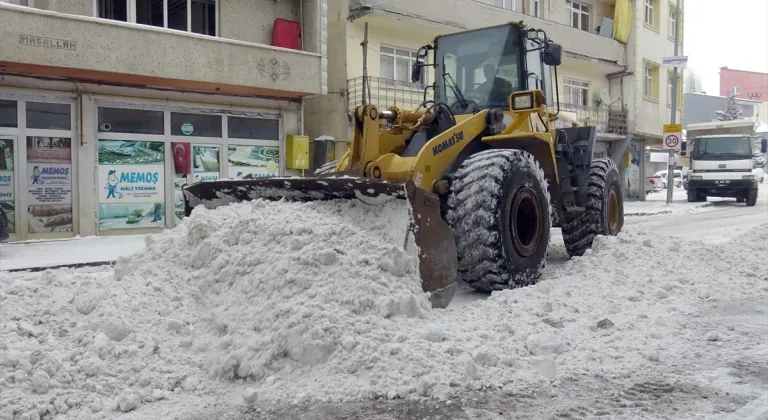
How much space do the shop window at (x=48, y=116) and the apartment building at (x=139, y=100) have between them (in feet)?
0.06

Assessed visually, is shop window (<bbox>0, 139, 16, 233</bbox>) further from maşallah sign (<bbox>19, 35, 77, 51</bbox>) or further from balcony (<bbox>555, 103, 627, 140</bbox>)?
balcony (<bbox>555, 103, 627, 140</bbox>)

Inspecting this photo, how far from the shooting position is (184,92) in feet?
48.2

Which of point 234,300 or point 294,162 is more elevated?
point 294,162

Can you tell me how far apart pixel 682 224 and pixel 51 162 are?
44.2 ft

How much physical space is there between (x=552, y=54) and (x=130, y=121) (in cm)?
992

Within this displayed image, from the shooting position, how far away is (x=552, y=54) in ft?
23.7

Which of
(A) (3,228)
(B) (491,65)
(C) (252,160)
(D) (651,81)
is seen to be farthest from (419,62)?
(D) (651,81)

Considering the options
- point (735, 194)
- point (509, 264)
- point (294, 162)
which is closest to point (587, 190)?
point (509, 264)

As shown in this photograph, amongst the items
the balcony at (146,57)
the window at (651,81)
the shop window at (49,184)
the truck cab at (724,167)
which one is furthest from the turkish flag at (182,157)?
the window at (651,81)

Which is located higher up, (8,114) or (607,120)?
(607,120)

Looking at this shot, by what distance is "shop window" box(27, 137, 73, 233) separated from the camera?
12.9m

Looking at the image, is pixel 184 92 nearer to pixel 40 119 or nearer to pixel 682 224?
pixel 40 119

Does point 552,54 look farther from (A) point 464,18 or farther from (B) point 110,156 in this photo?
(A) point 464,18

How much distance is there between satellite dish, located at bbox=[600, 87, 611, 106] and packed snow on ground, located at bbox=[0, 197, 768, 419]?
21862 millimetres
